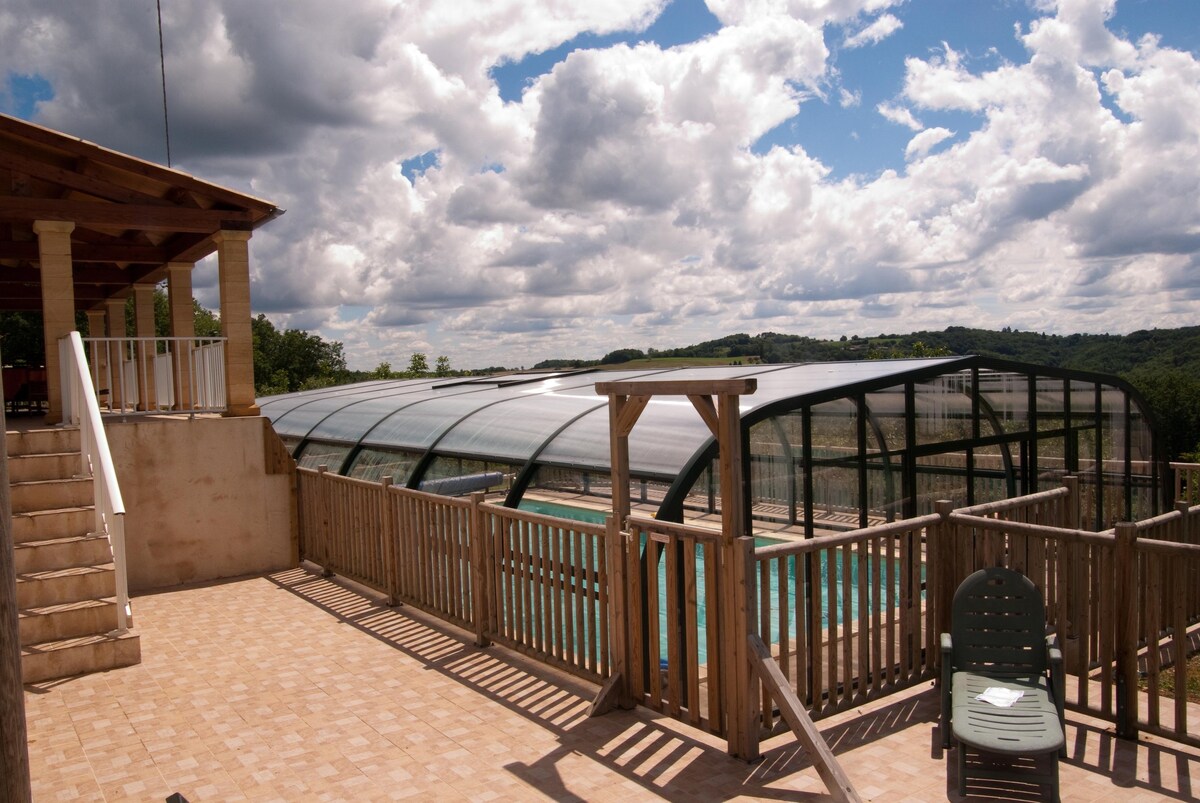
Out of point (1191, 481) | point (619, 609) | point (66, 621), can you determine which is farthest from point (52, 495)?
point (1191, 481)

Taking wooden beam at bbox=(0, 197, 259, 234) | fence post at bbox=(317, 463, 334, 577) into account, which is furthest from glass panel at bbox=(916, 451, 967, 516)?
wooden beam at bbox=(0, 197, 259, 234)

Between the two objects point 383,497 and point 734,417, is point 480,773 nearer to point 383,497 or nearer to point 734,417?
point 734,417

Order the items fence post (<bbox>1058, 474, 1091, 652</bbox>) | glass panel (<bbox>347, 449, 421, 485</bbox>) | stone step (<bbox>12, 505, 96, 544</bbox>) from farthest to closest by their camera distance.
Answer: glass panel (<bbox>347, 449, 421, 485</bbox>), stone step (<bbox>12, 505, 96, 544</bbox>), fence post (<bbox>1058, 474, 1091, 652</bbox>)

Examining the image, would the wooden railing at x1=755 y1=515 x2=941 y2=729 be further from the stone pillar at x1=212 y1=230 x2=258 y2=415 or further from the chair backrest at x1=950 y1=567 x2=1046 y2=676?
the stone pillar at x1=212 y1=230 x2=258 y2=415

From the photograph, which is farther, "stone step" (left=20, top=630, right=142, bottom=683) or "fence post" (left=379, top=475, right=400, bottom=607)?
"fence post" (left=379, top=475, right=400, bottom=607)

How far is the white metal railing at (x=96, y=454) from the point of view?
6.45 metres

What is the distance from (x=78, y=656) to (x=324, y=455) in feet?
18.9

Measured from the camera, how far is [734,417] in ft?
15.3

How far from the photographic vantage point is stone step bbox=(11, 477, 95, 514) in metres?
7.42

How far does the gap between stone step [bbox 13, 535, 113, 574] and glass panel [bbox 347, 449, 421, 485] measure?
2934 mm

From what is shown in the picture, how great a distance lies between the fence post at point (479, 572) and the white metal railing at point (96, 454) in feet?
8.20

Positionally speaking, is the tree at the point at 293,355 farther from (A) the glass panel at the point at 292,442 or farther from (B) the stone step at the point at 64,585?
(B) the stone step at the point at 64,585

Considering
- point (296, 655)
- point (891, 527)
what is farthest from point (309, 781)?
point (891, 527)

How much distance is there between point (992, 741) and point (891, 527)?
58.7 inches
